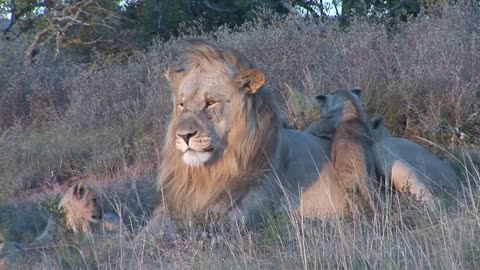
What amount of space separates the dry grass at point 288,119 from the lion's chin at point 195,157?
0.39 meters

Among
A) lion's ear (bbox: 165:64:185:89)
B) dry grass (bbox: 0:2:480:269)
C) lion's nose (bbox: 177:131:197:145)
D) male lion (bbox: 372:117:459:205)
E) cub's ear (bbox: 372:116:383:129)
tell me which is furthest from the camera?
cub's ear (bbox: 372:116:383:129)

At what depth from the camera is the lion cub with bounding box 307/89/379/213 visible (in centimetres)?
615

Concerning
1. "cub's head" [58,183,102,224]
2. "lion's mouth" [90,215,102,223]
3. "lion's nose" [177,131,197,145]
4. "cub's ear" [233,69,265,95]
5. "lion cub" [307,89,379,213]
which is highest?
"cub's ear" [233,69,265,95]

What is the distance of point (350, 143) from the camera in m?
6.39

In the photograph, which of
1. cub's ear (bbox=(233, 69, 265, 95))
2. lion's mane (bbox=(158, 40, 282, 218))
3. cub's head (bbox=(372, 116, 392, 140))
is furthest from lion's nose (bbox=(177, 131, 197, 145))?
cub's head (bbox=(372, 116, 392, 140))

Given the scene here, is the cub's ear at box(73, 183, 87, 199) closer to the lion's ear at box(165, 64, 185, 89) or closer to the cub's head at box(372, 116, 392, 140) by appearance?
the lion's ear at box(165, 64, 185, 89)

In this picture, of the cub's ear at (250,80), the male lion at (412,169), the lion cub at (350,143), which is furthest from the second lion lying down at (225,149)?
the male lion at (412,169)

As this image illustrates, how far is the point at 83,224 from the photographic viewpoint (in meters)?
6.39

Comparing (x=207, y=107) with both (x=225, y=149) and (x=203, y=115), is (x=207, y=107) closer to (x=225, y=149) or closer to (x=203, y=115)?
(x=203, y=115)

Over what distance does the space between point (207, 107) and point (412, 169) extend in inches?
58.4

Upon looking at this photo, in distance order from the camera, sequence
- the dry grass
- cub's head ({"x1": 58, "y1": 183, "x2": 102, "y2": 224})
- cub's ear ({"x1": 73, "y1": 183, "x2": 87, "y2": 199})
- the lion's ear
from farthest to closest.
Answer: cub's ear ({"x1": 73, "y1": 183, "x2": 87, "y2": 199}) → cub's head ({"x1": 58, "y1": 183, "x2": 102, "y2": 224}) → the lion's ear → the dry grass

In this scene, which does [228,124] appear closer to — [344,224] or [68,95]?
[344,224]

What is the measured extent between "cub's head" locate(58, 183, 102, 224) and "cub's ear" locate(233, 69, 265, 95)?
1359 mm

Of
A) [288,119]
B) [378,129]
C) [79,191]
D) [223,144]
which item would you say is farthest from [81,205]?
[288,119]
